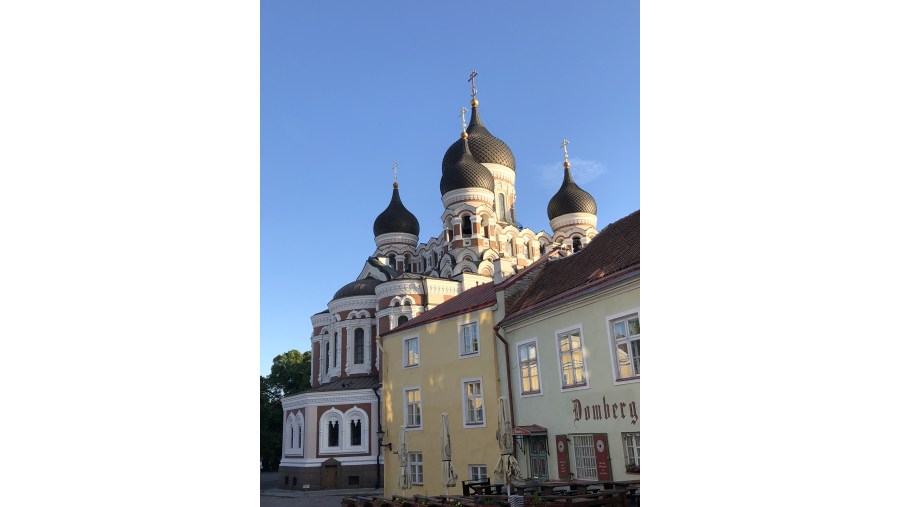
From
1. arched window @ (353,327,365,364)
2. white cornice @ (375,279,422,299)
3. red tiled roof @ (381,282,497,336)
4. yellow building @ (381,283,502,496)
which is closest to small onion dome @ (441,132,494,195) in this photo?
white cornice @ (375,279,422,299)

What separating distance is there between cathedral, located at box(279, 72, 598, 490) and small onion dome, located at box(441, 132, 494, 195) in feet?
0.23

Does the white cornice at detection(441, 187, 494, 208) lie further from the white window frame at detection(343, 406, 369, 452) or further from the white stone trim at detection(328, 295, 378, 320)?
the white window frame at detection(343, 406, 369, 452)

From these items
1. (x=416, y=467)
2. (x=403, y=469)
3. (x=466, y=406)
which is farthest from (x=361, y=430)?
(x=466, y=406)

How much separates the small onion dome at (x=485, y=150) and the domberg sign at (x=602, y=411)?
31.2 m

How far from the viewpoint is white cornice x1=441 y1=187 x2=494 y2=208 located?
129 ft

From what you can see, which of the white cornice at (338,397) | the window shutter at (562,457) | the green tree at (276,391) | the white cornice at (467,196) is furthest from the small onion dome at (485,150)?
the window shutter at (562,457)

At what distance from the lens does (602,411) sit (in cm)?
1188

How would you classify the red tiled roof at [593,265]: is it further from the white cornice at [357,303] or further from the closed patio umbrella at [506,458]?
the white cornice at [357,303]
